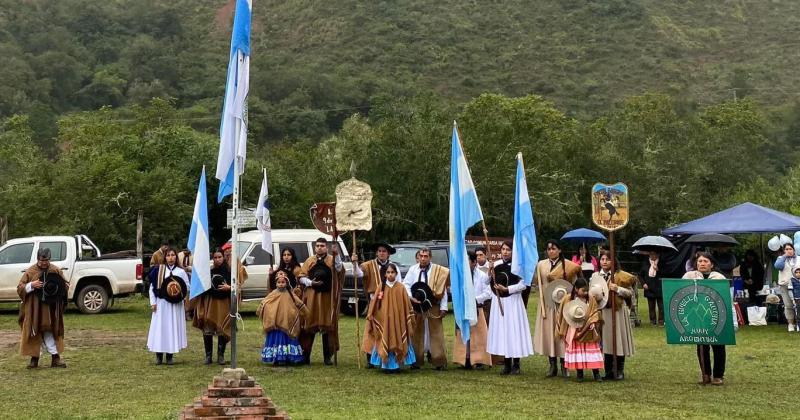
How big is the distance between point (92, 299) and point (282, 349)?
10.2m

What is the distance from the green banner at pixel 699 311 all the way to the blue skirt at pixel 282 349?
4982 mm

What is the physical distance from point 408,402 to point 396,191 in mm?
25514

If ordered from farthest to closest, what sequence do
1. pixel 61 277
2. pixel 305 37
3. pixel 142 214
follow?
pixel 305 37
pixel 142 214
pixel 61 277

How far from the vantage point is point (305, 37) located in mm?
104438

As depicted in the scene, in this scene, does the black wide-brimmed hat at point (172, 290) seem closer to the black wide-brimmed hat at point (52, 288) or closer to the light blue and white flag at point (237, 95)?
the black wide-brimmed hat at point (52, 288)

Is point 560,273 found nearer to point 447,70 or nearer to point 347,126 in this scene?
point 347,126

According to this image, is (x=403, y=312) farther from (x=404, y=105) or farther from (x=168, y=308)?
(x=404, y=105)

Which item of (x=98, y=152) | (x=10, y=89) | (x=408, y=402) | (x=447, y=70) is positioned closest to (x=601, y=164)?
(x=98, y=152)

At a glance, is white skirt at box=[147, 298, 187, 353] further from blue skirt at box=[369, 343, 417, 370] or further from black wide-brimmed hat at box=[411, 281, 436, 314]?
black wide-brimmed hat at box=[411, 281, 436, 314]

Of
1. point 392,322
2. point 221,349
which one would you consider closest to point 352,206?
point 392,322

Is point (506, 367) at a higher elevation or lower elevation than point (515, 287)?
lower

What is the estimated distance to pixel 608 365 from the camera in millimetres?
12844

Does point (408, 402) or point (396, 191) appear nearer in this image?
point (408, 402)

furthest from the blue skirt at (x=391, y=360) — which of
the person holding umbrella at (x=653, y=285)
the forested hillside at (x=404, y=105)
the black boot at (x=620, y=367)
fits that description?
the forested hillside at (x=404, y=105)
